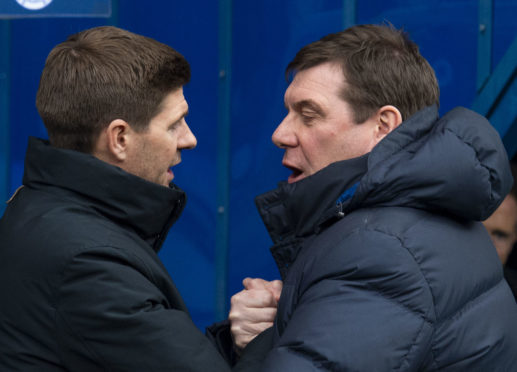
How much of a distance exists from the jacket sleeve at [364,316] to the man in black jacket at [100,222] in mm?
315

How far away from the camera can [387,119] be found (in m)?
2.31

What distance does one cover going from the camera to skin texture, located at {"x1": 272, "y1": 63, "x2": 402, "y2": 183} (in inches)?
91.1

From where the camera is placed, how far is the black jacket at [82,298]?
1881mm

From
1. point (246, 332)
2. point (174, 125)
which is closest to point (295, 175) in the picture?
point (174, 125)

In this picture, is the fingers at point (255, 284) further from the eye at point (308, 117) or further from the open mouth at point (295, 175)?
the eye at point (308, 117)

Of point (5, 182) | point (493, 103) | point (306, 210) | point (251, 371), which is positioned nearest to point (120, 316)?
point (251, 371)

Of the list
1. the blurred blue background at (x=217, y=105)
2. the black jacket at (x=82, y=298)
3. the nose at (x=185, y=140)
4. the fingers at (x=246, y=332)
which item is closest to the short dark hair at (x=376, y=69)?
the nose at (x=185, y=140)

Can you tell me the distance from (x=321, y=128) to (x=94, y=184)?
681mm

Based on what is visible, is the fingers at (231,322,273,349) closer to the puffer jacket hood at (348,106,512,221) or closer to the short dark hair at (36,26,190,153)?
the puffer jacket hood at (348,106,512,221)

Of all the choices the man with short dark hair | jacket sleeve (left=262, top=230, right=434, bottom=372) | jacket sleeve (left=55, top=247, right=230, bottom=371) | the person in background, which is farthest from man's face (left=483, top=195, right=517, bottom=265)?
jacket sleeve (left=55, top=247, right=230, bottom=371)

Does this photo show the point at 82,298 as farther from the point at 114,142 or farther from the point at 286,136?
the point at 286,136

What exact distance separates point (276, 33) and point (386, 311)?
2.57m

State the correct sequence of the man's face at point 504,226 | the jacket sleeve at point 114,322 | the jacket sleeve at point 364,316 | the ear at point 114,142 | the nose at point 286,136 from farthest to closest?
the man's face at point 504,226, the nose at point 286,136, the ear at point 114,142, the jacket sleeve at point 114,322, the jacket sleeve at point 364,316

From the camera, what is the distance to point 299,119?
7.91ft
